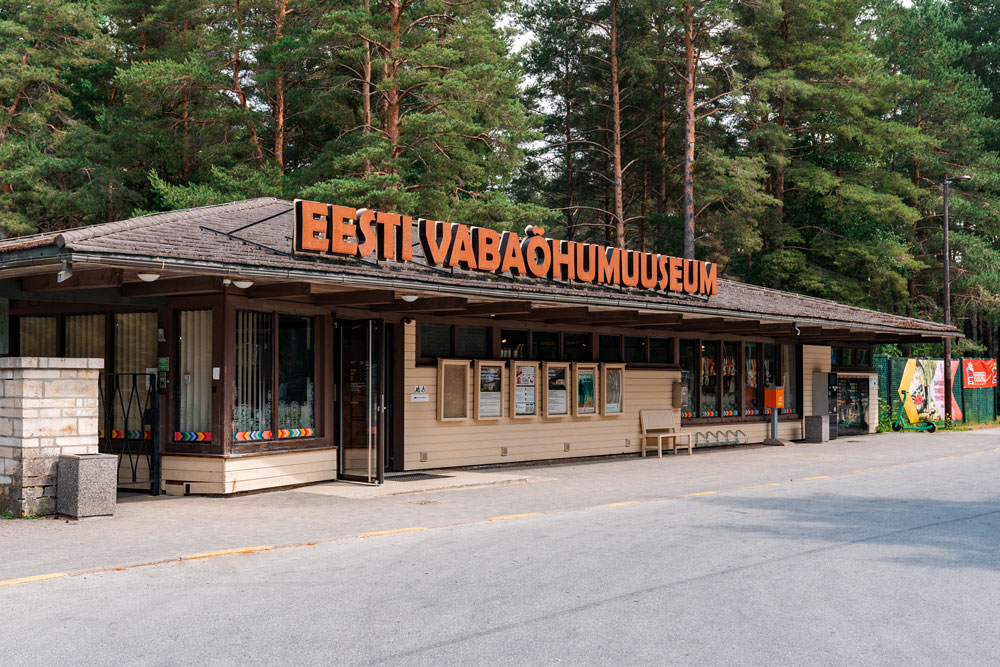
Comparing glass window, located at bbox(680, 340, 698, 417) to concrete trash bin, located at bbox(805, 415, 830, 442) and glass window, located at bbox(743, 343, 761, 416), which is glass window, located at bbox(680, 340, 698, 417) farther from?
concrete trash bin, located at bbox(805, 415, 830, 442)

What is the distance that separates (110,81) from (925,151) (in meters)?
34.7

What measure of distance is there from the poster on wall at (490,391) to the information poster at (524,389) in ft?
1.32

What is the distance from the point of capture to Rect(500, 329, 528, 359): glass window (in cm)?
1825

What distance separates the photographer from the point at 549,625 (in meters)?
6.35

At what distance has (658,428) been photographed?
21188 mm

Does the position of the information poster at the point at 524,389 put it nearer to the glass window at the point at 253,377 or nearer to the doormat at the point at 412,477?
the doormat at the point at 412,477

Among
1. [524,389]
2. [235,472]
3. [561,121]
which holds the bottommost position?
[235,472]

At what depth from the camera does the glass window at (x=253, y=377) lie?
1327 centimetres

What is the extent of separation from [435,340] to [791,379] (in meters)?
13.5

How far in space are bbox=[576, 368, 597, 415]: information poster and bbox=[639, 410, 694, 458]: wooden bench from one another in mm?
1524

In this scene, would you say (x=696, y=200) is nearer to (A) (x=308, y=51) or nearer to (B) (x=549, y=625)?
(A) (x=308, y=51)

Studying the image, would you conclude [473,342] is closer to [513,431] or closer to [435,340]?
[435,340]

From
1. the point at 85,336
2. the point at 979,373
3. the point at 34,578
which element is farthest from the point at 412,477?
the point at 979,373

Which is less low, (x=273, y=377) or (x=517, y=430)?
(x=273, y=377)
